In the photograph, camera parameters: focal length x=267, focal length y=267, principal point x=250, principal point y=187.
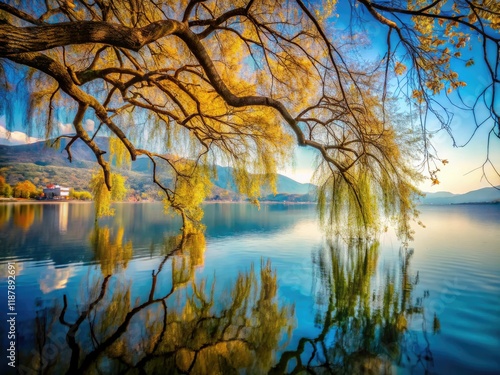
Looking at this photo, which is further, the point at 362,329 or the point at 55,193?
the point at 55,193

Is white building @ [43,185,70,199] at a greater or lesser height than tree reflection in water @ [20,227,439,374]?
greater

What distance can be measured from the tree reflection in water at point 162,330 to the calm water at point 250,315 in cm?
2

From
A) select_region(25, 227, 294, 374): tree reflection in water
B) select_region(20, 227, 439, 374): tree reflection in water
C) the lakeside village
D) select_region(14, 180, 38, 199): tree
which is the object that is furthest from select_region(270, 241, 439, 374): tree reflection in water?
select_region(14, 180, 38, 199): tree

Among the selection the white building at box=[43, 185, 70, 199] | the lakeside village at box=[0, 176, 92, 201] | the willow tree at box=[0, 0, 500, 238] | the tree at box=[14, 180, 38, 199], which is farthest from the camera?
the white building at box=[43, 185, 70, 199]

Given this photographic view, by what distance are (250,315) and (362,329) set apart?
1540mm

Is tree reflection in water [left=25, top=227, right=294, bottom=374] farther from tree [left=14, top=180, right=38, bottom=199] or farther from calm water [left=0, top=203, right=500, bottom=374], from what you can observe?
tree [left=14, top=180, right=38, bottom=199]

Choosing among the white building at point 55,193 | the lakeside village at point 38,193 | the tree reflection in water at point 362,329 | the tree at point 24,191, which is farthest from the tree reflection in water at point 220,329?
the white building at point 55,193

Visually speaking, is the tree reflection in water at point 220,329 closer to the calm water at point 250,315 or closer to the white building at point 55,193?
the calm water at point 250,315

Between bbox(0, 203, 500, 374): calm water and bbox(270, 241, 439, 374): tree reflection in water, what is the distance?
0.7 inches

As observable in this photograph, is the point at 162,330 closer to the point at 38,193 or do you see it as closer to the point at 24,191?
the point at 24,191

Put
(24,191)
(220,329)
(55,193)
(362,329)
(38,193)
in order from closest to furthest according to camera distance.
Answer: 1. (220,329)
2. (362,329)
3. (24,191)
4. (38,193)
5. (55,193)

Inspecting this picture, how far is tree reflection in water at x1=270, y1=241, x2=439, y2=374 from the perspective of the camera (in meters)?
2.75

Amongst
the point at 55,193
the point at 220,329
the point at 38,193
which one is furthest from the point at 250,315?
the point at 55,193

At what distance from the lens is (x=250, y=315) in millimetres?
3930
